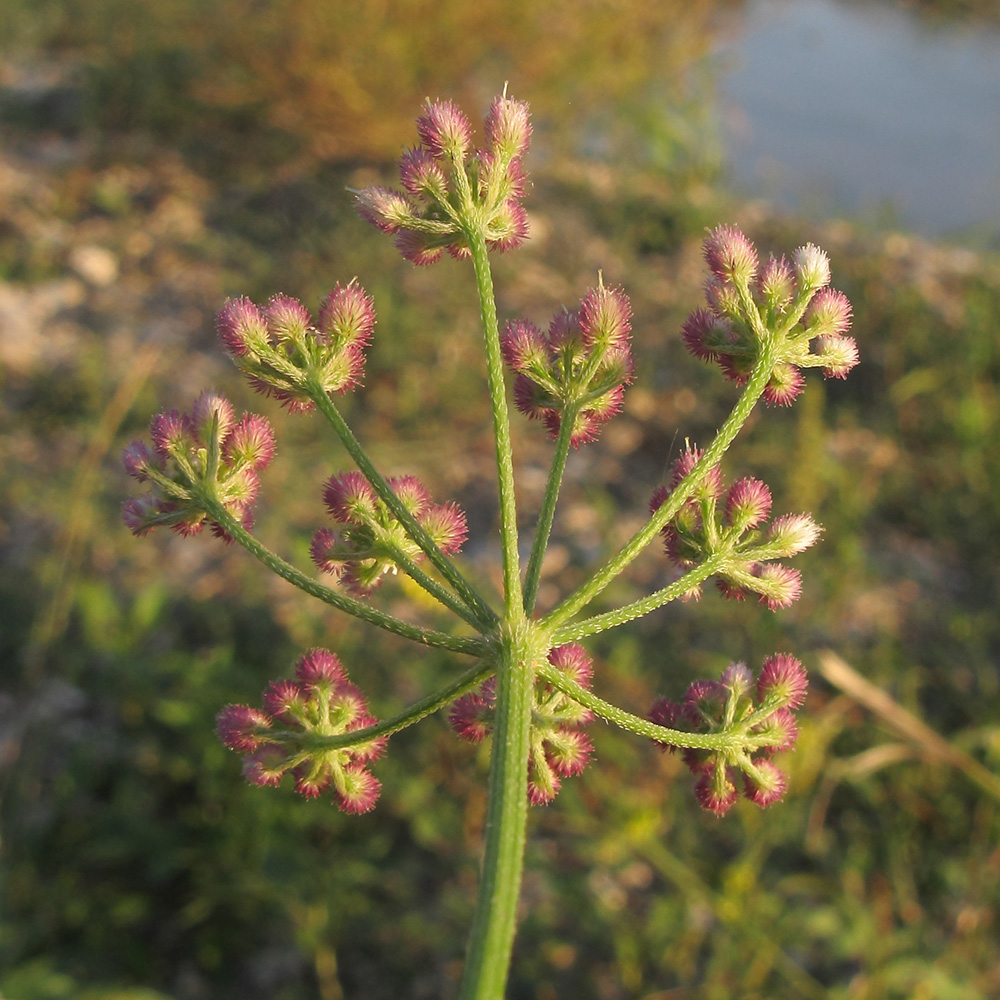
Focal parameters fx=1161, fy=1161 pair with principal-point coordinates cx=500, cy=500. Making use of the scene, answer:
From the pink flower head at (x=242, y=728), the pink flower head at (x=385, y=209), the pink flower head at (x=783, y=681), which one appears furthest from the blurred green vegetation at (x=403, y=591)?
the pink flower head at (x=385, y=209)

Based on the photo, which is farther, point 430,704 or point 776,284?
point 776,284

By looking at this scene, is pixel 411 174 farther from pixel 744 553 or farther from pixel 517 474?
pixel 517 474

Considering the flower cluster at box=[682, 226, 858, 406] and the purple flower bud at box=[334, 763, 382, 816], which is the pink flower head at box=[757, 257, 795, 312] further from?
the purple flower bud at box=[334, 763, 382, 816]

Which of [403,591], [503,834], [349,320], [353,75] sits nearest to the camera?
[503,834]

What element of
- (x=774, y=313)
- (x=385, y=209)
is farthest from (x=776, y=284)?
(x=385, y=209)

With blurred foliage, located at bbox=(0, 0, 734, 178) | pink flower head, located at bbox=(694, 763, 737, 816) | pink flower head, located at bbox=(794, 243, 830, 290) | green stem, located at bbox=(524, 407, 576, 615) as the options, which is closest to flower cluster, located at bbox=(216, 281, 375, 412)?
green stem, located at bbox=(524, 407, 576, 615)

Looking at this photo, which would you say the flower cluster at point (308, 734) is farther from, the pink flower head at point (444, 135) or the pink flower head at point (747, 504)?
the pink flower head at point (444, 135)

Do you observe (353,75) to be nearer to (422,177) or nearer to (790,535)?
(422,177)
